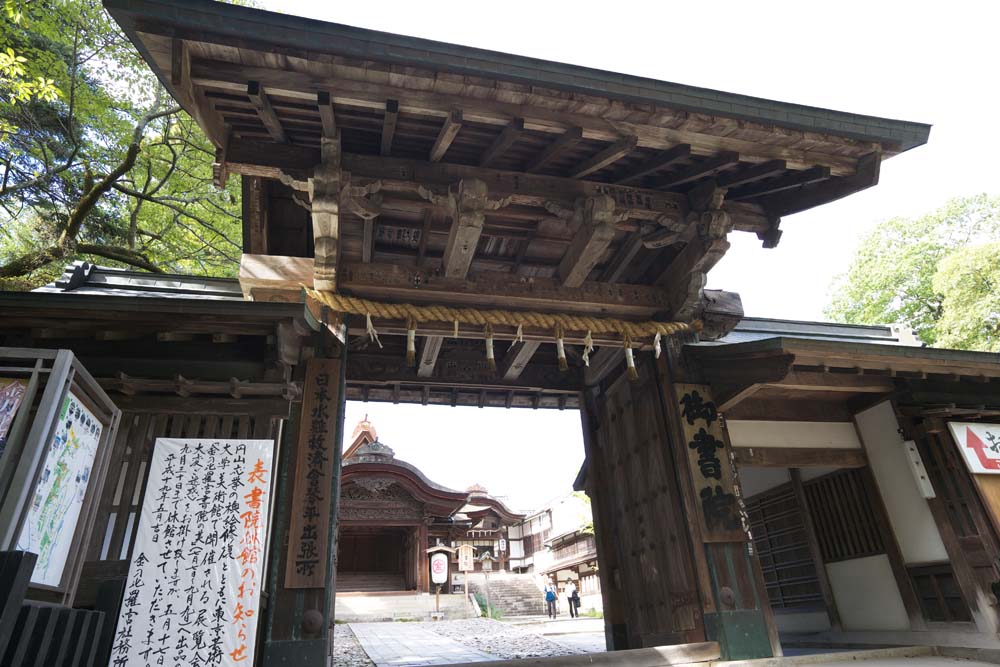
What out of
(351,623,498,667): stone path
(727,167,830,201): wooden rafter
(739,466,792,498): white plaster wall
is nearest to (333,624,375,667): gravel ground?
(351,623,498,667): stone path

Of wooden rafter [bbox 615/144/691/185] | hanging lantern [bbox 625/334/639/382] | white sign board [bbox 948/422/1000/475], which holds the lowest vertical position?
white sign board [bbox 948/422/1000/475]

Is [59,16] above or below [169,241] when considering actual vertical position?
above

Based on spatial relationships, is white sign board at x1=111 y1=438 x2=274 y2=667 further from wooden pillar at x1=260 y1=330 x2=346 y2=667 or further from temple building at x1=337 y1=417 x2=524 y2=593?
temple building at x1=337 y1=417 x2=524 y2=593

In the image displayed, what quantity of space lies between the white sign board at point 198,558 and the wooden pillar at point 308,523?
1.76ft

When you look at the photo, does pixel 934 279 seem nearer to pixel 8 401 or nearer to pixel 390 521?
pixel 390 521

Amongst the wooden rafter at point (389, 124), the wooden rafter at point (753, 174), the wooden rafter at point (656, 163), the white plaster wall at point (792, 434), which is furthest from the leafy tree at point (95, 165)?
the white plaster wall at point (792, 434)

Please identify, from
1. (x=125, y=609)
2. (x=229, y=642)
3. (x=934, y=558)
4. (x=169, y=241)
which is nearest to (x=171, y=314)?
(x=125, y=609)

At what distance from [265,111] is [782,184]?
5485mm

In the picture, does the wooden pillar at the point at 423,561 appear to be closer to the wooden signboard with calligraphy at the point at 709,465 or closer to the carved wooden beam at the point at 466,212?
the wooden signboard with calligraphy at the point at 709,465

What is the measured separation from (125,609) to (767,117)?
6817 millimetres

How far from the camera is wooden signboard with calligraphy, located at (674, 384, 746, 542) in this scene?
6.32 meters

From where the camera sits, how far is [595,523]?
8508 mm

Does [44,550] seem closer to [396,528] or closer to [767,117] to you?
[767,117]

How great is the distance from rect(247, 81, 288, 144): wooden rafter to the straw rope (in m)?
1.60
